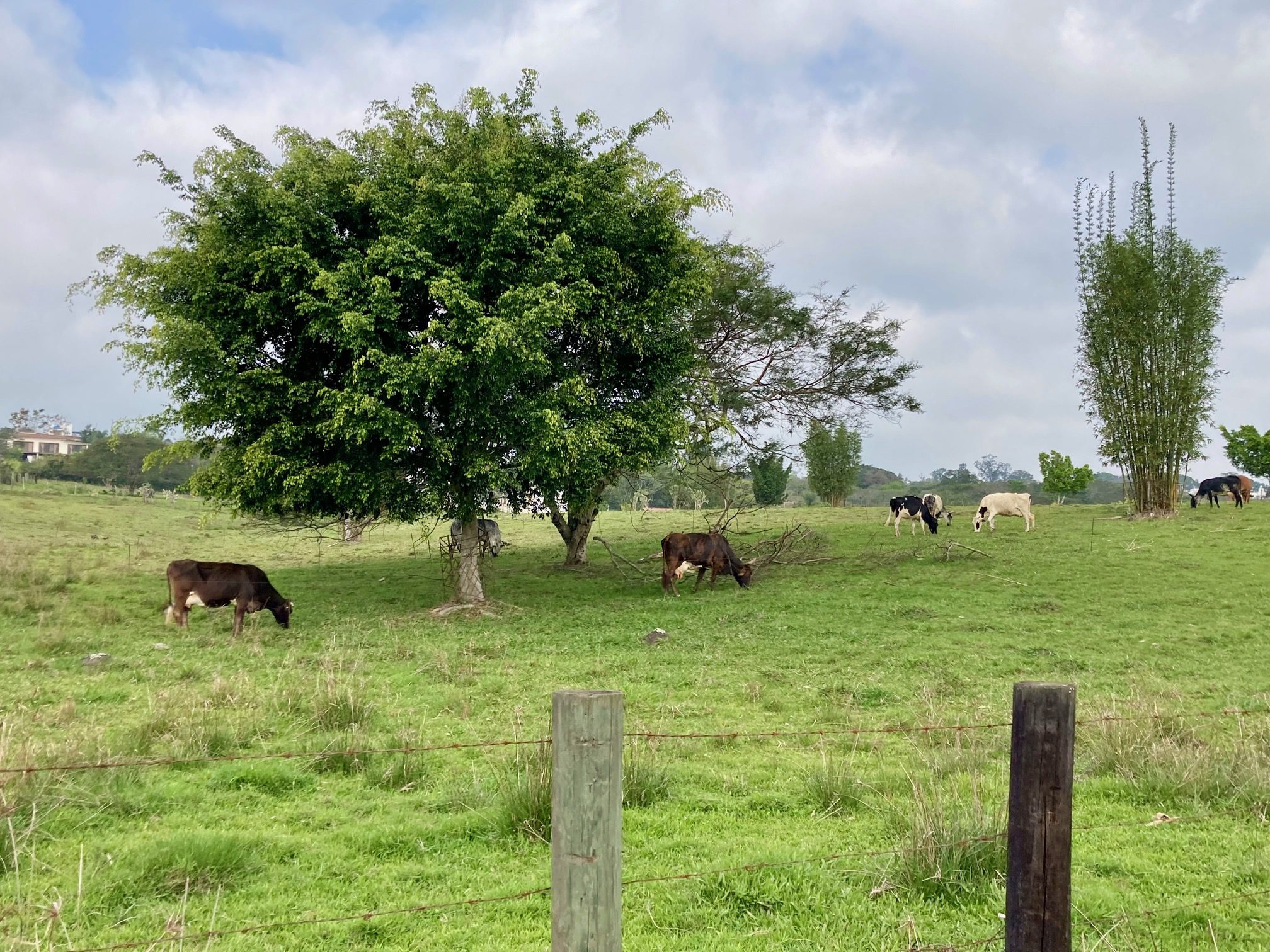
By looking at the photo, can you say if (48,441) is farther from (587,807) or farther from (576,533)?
(587,807)

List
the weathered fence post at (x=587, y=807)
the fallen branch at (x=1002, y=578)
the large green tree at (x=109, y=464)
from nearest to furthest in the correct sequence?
the weathered fence post at (x=587, y=807)
the fallen branch at (x=1002, y=578)
the large green tree at (x=109, y=464)

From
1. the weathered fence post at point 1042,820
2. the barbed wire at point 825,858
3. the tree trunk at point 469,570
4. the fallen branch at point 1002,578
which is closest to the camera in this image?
the weathered fence post at point 1042,820

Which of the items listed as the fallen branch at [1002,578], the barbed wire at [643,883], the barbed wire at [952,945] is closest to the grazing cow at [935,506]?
the fallen branch at [1002,578]

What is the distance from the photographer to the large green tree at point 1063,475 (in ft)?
165

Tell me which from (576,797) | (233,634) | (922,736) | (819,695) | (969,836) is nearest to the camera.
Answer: (576,797)

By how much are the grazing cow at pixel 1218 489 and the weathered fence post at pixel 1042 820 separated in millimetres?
37877

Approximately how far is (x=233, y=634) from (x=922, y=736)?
1213 cm

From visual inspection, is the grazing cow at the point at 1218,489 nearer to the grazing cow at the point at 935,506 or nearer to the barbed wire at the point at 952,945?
the grazing cow at the point at 935,506

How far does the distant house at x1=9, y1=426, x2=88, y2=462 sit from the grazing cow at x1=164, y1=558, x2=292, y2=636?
10752 centimetres

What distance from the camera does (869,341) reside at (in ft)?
89.7

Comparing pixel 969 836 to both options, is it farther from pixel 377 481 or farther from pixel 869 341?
pixel 869 341

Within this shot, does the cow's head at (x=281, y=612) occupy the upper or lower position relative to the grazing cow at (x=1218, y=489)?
lower

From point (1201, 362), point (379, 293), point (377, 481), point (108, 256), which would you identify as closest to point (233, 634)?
point (377, 481)

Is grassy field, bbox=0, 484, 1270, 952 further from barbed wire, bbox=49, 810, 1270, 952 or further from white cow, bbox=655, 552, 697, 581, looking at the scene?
white cow, bbox=655, 552, 697, 581
